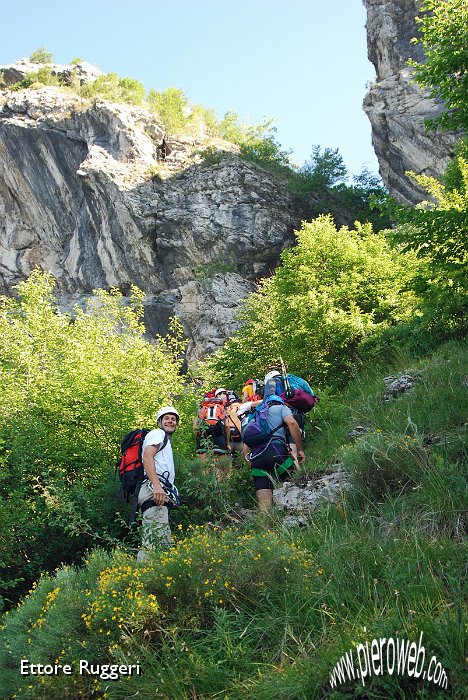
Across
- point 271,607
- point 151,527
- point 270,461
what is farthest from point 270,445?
point 271,607

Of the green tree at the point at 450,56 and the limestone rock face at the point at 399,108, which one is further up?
the limestone rock face at the point at 399,108

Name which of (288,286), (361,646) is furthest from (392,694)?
(288,286)

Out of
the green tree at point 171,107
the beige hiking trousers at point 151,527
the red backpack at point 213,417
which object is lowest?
the beige hiking trousers at point 151,527

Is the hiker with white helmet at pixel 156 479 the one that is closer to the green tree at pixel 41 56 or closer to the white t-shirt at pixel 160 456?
the white t-shirt at pixel 160 456

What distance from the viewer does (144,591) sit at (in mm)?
3488

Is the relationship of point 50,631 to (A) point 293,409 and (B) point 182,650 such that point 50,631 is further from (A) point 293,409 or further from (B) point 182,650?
(A) point 293,409

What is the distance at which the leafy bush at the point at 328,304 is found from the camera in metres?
13.3

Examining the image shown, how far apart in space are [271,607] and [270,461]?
2565 millimetres

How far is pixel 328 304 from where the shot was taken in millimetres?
13727

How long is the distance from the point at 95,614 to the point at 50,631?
314 mm

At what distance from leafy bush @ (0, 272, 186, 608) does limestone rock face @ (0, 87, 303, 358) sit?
2042cm

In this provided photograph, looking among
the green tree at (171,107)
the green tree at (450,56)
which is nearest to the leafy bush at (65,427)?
the green tree at (450,56)

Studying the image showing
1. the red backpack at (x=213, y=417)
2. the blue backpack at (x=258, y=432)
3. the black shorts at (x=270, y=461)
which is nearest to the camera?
the black shorts at (x=270, y=461)

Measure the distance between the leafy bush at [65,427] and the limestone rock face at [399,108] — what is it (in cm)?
2242
